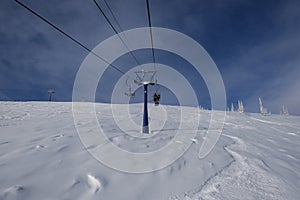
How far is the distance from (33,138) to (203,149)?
18.9 feet

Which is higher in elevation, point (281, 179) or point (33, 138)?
point (33, 138)

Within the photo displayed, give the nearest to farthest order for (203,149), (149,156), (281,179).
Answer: (281,179), (149,156), (203,149)

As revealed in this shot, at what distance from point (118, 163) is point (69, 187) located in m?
1.27

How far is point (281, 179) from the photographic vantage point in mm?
3721

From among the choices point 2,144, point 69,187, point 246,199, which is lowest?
point 246,199

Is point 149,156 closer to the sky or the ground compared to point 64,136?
closer to the ground

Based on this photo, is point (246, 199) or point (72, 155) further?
point (72, 155)

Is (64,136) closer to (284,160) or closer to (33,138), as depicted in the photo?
(33,138)

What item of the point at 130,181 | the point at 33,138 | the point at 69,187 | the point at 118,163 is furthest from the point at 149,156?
the point at 33,138

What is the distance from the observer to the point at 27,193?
2508 millimetres

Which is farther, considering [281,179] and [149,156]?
[149,156]

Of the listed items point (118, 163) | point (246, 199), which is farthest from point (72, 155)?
point (246, 199)

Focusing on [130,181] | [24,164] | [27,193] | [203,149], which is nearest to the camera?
[27,193]

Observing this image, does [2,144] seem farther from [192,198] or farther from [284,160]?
[284,160]
